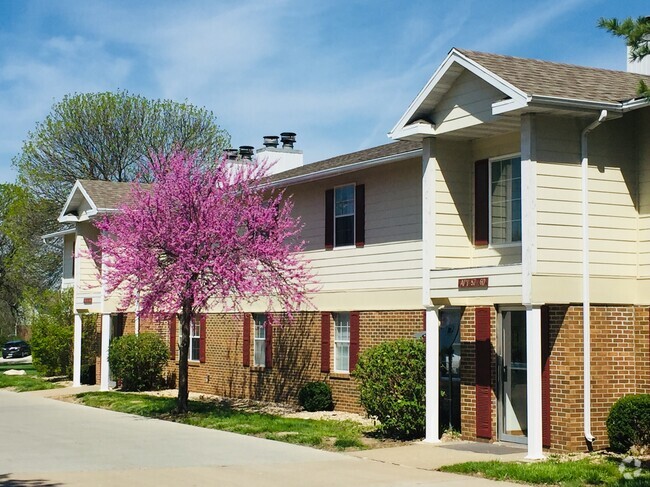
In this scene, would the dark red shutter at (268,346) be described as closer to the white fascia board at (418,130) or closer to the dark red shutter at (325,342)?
the dark red shutter at (325,342)

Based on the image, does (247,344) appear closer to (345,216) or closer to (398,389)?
(345,216)

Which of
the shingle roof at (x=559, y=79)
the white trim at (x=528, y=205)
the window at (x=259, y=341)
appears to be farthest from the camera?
the window at (x=259, y=341)

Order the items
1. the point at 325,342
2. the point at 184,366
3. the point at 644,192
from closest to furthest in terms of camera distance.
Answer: the point at 644,192
the point at 184,366
the point at 325,342

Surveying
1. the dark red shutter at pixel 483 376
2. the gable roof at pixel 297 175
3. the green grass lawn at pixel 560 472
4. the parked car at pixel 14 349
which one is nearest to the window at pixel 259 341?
the gable roof at pixel 297 175

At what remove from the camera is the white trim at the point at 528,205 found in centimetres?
1595

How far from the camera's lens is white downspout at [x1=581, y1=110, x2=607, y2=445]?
16203mm

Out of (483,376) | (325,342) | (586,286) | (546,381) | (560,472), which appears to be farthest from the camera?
(325,342)

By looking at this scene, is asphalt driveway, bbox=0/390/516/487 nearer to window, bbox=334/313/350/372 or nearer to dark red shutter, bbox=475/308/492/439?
dark red shutter, bbox=475/308/492/439

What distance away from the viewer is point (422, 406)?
60.4 feet

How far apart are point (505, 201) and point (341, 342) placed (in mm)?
7078

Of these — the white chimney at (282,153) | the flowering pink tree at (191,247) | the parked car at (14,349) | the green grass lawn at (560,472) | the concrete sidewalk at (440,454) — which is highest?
the white chimney at (282,153)

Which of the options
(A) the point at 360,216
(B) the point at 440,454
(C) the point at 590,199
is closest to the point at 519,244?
(C) the point at 590,199

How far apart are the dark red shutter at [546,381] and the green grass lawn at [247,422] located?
3.14 meters

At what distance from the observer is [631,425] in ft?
51.2
